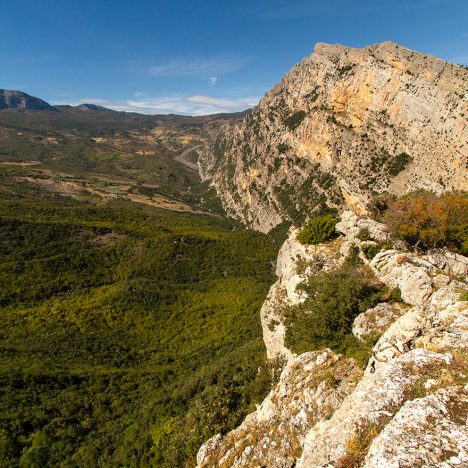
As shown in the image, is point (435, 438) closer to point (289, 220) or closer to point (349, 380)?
point (349, 380)

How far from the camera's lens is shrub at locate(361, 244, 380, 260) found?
32906 mm

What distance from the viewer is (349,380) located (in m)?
18.5

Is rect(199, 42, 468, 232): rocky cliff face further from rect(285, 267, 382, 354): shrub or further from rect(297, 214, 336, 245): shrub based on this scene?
rect(285, 267, 382, 354): shrub

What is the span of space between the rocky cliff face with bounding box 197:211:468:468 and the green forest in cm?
997

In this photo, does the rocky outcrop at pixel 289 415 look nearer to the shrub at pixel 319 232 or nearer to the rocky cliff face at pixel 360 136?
the shrub at pixel 319 232

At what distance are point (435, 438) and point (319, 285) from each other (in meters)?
17.7

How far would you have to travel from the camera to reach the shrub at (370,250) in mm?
32906

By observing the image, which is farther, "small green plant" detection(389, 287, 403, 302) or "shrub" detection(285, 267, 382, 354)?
"small green plant" detection(389, 287, 403, 302)

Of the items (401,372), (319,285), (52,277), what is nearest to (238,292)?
(52,277)

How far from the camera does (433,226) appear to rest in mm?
34469

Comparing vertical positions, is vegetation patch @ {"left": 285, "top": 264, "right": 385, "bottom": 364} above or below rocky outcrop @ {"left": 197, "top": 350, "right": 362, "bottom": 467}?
above

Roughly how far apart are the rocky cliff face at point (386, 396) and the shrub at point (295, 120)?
151 meters

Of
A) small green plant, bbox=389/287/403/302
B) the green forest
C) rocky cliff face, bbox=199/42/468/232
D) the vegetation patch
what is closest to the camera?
the vegetation patch

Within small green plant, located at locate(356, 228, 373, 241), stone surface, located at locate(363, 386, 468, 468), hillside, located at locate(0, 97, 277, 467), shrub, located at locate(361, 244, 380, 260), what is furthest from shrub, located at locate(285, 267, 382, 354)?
stone surface, located at locate(363, 386, 468, 468)
